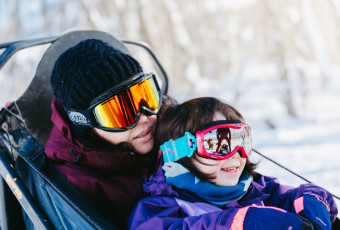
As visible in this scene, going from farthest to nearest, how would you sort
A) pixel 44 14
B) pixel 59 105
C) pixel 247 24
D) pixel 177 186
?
1. pixel 247 24
2. pixel 44 14
3. pixel 59 105
4. pixel 177 186

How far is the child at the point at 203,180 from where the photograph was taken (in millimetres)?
1312

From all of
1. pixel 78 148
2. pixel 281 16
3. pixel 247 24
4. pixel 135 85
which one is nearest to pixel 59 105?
pixel 78 148

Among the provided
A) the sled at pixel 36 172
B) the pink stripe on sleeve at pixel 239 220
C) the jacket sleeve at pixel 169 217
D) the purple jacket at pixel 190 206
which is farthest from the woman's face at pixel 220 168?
the sled at pixel 36 172

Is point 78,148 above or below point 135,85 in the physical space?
below

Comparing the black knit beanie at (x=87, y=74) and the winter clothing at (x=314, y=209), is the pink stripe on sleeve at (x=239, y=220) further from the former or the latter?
the black knit beanie at (x=87, y=74)

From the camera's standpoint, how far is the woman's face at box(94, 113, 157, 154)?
1.70 meters

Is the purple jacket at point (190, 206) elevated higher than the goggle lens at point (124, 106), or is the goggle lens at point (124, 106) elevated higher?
the goggle lens at point (124, 106)

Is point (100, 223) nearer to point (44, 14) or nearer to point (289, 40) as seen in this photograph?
point (289, 40)

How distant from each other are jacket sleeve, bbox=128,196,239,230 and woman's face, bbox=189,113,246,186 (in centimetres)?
21

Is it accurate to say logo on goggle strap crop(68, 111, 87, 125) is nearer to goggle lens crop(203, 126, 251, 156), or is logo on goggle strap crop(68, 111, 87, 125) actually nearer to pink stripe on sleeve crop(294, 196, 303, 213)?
goggle lens crop(203, 126, 251, 156)

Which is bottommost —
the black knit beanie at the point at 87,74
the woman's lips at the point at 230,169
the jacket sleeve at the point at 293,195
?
the jacket sleeve at the point at 293,195

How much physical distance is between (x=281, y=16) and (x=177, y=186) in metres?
6.56

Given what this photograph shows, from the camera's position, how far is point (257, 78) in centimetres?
1183

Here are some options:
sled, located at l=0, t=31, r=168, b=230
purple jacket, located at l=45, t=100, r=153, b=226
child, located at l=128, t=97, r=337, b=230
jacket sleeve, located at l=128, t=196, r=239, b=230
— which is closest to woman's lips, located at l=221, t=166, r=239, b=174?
child, located at l=128, t=97, r=337, b=230
